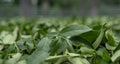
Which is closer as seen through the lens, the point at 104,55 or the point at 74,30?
the point at 104,55

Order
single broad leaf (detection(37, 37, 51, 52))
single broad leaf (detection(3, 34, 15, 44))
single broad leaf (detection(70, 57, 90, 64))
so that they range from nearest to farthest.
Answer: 1. single broad leaf (detection(70, 57, 90, 64))
2. single broad leaf (detection(37, 37, 51, 52))
3. single broad leaf (detection(3, 34, 15, 44))

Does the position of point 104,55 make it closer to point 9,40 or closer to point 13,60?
point 13,60

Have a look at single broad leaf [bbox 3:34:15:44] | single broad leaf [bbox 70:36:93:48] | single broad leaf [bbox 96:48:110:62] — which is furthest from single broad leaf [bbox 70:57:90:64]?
single broad leaf [bbox 3:34:15:44]

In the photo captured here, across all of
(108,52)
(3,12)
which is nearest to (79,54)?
(108,52)

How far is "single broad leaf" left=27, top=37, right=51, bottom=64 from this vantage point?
1376 millimetres

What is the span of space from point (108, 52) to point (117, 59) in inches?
4.8

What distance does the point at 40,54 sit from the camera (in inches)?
55.2

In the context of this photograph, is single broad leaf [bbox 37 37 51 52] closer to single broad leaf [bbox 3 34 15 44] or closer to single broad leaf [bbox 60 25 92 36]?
single broad leaf [bbox 60 25 92 36]

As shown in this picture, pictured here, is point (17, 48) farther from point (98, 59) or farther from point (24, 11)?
point (24, 11)

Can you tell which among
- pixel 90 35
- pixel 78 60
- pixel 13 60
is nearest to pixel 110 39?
pixel 90 35

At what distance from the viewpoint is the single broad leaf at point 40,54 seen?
1.38 m

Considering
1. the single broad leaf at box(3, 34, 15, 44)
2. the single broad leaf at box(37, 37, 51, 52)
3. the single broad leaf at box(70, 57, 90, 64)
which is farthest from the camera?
the single broad leaf at box(3, 34, 15, 44)

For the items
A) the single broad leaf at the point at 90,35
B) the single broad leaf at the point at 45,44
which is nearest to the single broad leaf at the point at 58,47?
the single broad leaf at the point at 45,44

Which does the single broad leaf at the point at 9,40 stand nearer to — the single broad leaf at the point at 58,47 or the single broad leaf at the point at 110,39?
the single broad leaf at the point at 58,47
